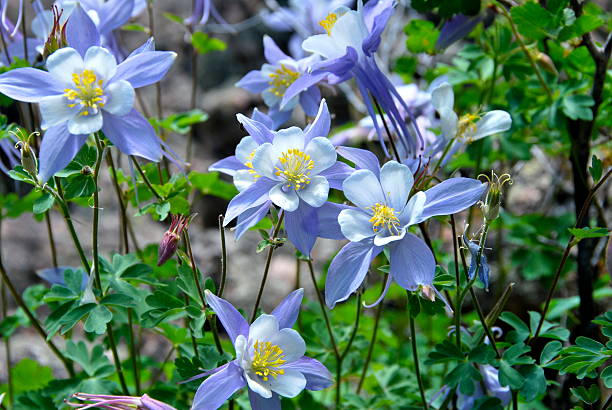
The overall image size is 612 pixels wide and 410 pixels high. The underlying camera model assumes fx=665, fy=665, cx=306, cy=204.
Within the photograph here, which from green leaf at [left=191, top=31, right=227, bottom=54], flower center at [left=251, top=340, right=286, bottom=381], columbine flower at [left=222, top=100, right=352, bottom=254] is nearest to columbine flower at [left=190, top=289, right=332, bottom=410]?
flower center at [left=251, top=340, right=286, bottom=381]

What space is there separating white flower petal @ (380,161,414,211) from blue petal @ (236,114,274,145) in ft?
0.60

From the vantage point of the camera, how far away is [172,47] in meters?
3.09

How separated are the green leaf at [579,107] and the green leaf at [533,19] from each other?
15cm

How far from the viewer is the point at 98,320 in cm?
107

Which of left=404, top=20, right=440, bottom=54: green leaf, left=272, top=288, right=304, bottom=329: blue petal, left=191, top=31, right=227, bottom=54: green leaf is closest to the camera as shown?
left=272, top=288, right=304, bottom=329: blue petal

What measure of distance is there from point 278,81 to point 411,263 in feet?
1.70

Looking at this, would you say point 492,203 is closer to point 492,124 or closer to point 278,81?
point 492,124

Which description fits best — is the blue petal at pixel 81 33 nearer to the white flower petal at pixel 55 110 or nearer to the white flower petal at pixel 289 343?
the white flower petal at pixel 55 110

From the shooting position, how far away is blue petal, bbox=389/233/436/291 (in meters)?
0.92

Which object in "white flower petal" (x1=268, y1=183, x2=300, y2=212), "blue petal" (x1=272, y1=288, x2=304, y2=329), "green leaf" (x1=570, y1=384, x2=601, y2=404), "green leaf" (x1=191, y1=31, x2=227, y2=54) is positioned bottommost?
"green leaf" (x1=570, y1=384, x2=601, y2=404)

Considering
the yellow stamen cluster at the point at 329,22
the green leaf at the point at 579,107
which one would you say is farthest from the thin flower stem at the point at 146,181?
the green leaf at the point at 579,107

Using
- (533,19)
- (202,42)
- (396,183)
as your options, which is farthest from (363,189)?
(202,42)

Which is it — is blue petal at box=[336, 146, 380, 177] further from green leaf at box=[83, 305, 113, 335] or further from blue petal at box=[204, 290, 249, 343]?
green leaf at box=[83, 305, 113, 335]

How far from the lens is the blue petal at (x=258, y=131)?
1.00 metres
